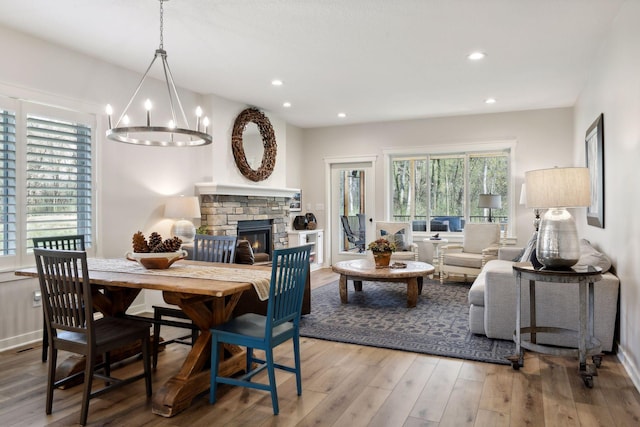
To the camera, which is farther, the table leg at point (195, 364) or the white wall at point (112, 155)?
the white wall at point (112, 155)

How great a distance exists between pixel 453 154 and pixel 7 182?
239 inches

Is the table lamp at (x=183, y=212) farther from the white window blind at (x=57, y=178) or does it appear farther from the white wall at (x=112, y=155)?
the white window blind at (x=57, y=178)

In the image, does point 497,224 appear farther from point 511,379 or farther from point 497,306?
point 511,379

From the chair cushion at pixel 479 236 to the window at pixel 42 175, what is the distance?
16.4 feet

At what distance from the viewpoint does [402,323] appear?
429 cm

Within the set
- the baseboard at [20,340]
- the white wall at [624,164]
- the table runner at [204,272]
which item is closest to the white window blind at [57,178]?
the baseboard at [20,340]

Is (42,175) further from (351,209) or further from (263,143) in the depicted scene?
(351,209)

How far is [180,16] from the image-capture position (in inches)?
133

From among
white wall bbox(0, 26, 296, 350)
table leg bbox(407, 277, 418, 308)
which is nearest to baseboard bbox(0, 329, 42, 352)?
white wall bbox(0, 26, 296, 350)

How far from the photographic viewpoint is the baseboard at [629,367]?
2743mm

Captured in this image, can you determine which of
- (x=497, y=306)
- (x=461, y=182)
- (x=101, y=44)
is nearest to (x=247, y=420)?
(x=497, y=306)

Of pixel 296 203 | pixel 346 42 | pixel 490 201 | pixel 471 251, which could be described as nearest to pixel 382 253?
pixel 471 251

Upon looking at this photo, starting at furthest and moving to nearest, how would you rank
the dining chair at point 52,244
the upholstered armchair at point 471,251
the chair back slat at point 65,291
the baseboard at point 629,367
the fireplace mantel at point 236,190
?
the upholstered armchair at point 471,251, the fireplace mantel at point 236,190, the dining chair at point 52,244, the baseboard at point 629,367, the chair back slat at point 65,291

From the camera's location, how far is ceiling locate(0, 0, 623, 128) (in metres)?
3.27
